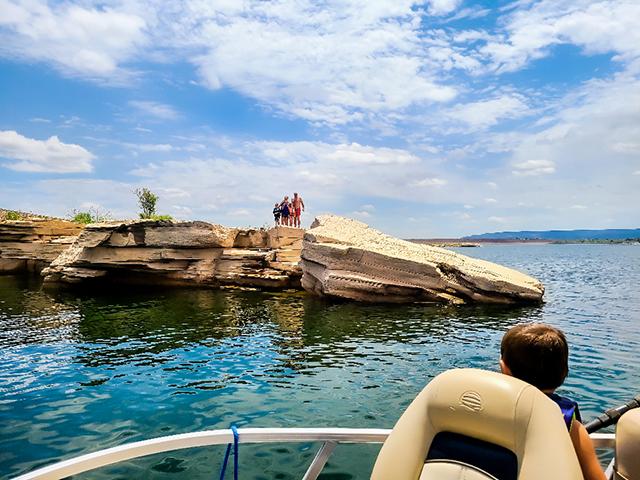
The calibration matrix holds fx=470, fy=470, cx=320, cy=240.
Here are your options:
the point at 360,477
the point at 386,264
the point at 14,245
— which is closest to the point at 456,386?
the point at 360,477

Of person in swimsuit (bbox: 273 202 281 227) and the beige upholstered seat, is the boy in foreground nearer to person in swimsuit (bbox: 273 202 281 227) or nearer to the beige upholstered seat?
the beige upholstered seat

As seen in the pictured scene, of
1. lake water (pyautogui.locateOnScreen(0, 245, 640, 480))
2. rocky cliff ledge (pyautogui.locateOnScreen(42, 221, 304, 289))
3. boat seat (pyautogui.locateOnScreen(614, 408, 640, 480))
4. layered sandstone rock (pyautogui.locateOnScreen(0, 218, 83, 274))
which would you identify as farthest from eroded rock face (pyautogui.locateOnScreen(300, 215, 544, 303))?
layered sandstone rock (pyautogui.locateOnScreen(0, 218, 83, 274))

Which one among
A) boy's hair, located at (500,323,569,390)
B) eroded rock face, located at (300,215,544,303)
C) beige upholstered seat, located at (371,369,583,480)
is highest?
boy's hair, located at (500,323,569,390)

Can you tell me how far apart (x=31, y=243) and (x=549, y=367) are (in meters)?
35.9

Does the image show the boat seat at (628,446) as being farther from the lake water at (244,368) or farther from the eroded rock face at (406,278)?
the eroded rock face at (406,278)

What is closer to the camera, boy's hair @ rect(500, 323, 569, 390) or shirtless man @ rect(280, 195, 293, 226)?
boy's hair @ rect(500, 323, 569, 390)

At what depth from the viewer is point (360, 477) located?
5512 mm

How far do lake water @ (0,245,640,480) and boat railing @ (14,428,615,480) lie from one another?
293 centimetres

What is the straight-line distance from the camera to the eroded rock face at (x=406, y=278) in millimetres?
19500

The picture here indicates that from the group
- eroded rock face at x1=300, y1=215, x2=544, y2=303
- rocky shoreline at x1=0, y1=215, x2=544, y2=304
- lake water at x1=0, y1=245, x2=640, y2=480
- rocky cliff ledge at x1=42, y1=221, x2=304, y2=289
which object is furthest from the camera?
rocky cliff ledge at x1=42, y1=221, x2=304, y2=289

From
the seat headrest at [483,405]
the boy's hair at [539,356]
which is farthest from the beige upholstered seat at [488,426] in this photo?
the boy's hair at [539,356]

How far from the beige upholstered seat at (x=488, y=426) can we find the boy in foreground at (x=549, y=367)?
0.99ft

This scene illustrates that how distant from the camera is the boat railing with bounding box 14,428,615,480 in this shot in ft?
8.88

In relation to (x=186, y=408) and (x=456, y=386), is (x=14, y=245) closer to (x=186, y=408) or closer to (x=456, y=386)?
(x=186, y=408)
